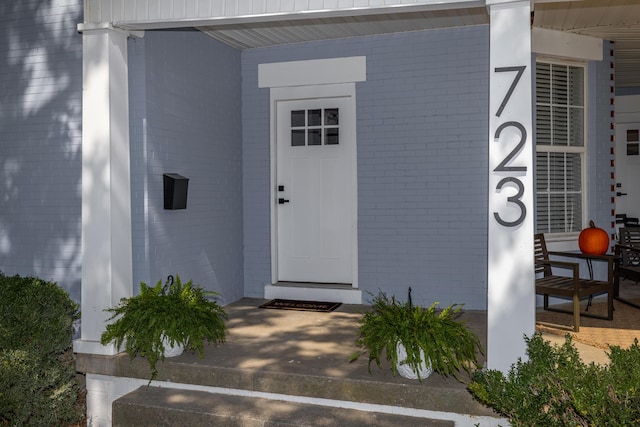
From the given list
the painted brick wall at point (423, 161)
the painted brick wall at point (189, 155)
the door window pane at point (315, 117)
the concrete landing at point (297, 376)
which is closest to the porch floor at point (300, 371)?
the concrete landing at point (297, 376)

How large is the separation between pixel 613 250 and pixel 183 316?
4.66 m

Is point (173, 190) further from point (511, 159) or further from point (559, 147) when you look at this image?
point (559, 147)

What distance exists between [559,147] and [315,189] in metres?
2.49

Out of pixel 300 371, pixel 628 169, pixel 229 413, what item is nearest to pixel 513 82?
pixel 300 371

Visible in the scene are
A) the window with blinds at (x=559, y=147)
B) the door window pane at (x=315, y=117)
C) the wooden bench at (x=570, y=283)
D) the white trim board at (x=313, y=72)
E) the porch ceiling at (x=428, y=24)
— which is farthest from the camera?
the door window pane at (x=315, y=117)

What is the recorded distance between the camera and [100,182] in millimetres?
4184

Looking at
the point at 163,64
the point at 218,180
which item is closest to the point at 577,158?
the point at 218,180

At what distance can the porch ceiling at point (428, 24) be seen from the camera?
5172mm

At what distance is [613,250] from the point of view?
6.34m

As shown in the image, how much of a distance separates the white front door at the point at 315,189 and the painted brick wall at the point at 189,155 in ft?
1.60

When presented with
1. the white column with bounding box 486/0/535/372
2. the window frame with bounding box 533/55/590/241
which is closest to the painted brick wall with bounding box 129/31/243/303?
the white column with bounding box 486/0/535/372

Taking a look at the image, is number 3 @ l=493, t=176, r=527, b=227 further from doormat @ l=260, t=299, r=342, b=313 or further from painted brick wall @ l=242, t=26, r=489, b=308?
doormat @ l=260, t=299, r=342, b=313

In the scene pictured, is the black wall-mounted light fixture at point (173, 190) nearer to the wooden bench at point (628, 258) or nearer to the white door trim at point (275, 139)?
the white door trim at point (275, 139)

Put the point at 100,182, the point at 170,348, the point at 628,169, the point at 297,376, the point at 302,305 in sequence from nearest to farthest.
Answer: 1. the point at 297,376
2. the point at 170,348
3. the point at 100,182
4. the point at 302,305
5. the point at 628,169
